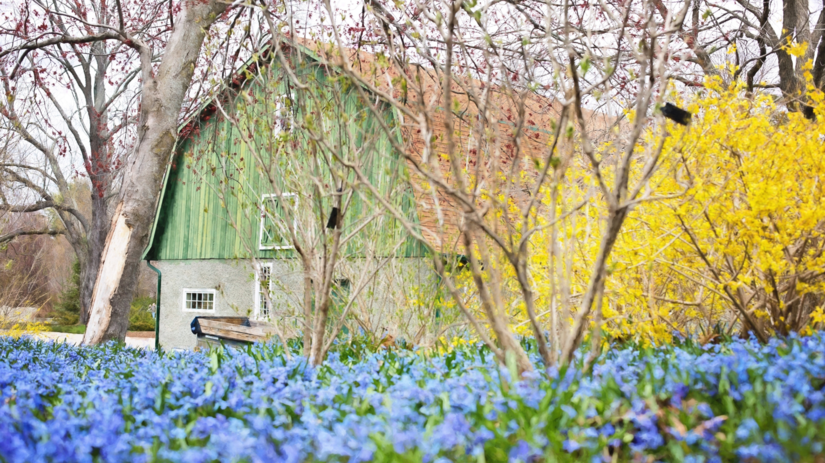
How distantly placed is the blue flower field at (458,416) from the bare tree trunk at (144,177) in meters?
4.62

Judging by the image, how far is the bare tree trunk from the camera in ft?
24.7

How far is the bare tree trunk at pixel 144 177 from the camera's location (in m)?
7.53

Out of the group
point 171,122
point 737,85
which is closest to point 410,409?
point 737,85

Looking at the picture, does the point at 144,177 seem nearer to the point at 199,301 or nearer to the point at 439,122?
the point at 439,122

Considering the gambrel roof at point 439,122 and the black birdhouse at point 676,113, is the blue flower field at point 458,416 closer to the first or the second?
the gambrel roof at point 439,122

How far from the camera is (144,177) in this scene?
753 cm

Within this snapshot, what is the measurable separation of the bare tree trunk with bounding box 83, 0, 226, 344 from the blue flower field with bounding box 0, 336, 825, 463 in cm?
462

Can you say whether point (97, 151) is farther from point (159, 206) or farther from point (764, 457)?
point (764, 457)

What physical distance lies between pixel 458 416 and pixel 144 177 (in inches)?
255

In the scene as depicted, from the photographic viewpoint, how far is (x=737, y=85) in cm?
418

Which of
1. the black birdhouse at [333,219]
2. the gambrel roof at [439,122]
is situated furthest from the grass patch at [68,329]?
the black birdhouse at [333,219]

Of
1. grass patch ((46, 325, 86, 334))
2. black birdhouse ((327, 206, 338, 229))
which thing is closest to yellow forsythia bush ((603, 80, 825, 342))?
black birdhouse ((327, 206, 338, 229))

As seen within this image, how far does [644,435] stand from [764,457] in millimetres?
352

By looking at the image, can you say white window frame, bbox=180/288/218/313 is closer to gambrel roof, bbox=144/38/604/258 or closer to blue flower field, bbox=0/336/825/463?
gambrel roof, bbox=144/38/604/258
